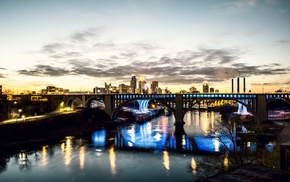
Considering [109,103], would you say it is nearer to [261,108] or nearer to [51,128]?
[51,128]

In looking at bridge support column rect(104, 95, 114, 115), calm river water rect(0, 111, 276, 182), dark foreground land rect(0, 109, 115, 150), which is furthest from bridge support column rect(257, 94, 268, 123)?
bridge support column rect(104, 95, 114, 115)

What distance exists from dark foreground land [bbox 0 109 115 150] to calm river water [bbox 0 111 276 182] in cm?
564

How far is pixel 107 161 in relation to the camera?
3338 cm

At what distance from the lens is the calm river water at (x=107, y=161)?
27.2 metres

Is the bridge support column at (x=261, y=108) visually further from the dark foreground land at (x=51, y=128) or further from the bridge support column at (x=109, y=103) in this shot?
the bridge support column at (x=109, y=103)

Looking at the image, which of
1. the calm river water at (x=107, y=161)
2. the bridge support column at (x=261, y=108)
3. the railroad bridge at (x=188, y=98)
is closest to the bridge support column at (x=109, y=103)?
the railroad bridge at (x=188, y=98)

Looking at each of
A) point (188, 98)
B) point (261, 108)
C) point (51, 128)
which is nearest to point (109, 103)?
point (188, 98)

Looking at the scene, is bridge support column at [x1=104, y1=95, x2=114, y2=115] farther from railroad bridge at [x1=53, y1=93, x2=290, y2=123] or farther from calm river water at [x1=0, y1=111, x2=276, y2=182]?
calm river water at [x1=0, y1=111, x2=276, y2=182]

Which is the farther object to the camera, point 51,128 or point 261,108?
point 261,108

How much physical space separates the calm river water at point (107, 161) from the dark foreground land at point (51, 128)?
18.5 ft

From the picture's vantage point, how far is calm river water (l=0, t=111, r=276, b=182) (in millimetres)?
27188

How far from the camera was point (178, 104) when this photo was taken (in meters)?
72.4

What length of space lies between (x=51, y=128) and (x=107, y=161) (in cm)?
2851

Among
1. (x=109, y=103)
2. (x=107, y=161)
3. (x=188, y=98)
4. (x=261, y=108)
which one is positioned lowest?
(x=107, y=161)
